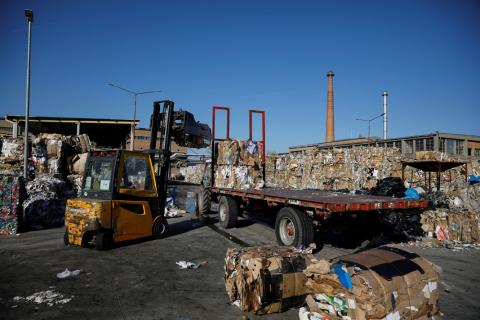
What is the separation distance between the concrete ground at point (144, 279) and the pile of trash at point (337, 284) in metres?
0.37

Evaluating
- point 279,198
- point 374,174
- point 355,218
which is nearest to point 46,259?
point 279,198

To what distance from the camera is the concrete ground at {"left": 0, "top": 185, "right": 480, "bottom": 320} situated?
15.0 ft

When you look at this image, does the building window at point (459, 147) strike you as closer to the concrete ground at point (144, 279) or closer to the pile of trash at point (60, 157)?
the concrete ground at point (144, 279)

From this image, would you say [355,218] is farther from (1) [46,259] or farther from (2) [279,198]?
(1) [46,259]

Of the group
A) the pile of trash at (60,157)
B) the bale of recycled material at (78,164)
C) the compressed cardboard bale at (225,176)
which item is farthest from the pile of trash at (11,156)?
the compressed cardboard bale at (225,176)

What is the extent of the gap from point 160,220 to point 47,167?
11.2m

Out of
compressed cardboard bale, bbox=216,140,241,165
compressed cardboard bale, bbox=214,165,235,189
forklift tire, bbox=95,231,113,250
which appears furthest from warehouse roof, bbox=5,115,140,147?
forklift tire, bbox=95,231,113,250

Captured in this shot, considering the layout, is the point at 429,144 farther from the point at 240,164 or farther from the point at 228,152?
the point at 228,152

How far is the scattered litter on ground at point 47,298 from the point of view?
16.0 feet

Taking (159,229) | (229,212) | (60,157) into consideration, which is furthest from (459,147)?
(60,157)

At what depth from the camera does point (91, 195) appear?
8.16 m

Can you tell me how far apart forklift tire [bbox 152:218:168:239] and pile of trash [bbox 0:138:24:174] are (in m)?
11.6

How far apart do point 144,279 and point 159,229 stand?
3303mm

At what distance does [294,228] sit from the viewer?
23.4 ft
